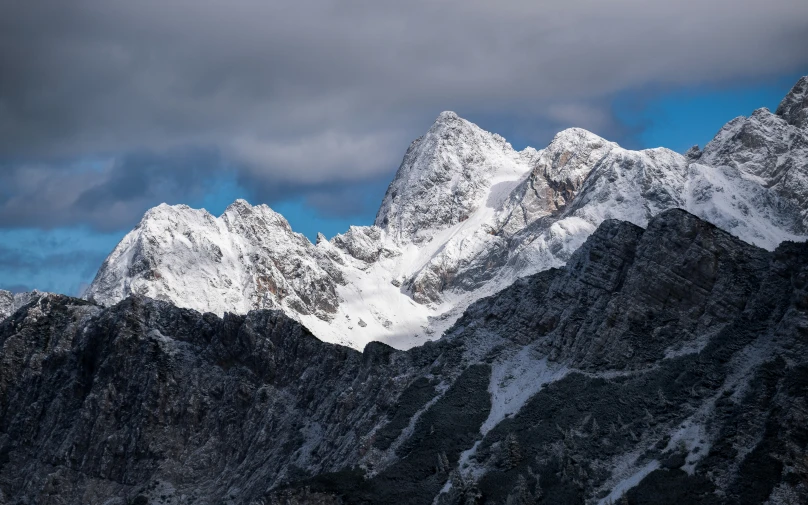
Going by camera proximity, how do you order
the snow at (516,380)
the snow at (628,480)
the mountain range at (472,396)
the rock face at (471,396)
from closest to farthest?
the snow at (628,480) < the mountain range at (472,396) < the rock face at (471,396) < the snow at (516,380)

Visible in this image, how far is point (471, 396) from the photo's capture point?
138 m

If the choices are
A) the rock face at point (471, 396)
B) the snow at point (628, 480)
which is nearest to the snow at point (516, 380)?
the rock face at point (471, 396)

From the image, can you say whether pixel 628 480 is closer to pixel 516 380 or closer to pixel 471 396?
pixel 516 380

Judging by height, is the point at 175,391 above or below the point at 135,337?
below

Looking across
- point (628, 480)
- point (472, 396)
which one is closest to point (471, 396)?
point (472, 396)

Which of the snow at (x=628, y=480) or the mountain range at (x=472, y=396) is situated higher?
the mountain range at (x=472, y=396)

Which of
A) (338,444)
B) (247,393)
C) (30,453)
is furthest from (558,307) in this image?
(30,453)

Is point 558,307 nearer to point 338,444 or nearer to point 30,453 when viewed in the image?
point 338,444

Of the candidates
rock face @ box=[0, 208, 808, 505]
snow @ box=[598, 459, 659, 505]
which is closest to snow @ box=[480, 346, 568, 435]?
rock face @ box=[0, 208, 808, 505]

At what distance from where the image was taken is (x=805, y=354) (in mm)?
106375

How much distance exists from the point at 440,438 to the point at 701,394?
107ft

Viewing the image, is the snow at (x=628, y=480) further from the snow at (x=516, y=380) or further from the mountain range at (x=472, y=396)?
the snow at (x=516, y=380)

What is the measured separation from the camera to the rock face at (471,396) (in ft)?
349

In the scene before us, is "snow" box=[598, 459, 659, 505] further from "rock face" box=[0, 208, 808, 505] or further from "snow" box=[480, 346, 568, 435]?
"snow" box=[480, 346, 568, 435]
